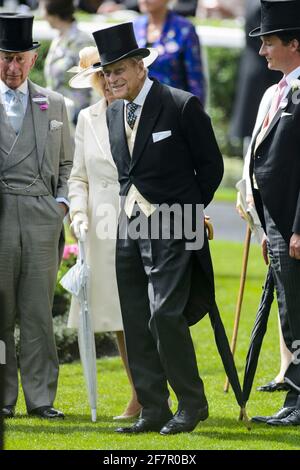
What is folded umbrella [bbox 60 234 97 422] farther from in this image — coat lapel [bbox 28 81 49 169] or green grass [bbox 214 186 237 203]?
green grass [bbox 214 186 237 203]

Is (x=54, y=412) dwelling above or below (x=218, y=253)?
above

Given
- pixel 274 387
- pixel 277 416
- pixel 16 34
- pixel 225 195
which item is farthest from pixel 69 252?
pixel 225 195

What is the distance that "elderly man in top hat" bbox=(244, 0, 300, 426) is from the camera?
8.79 metres

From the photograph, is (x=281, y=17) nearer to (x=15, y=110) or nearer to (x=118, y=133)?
(x=118, y=133)

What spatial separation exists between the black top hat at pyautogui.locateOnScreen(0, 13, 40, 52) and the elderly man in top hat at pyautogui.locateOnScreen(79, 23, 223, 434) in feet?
2.32

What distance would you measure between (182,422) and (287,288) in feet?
3.02

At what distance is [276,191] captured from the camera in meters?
8.86

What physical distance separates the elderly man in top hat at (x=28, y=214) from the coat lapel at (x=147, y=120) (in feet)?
2.93

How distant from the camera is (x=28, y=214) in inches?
372

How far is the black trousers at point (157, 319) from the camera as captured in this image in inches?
343

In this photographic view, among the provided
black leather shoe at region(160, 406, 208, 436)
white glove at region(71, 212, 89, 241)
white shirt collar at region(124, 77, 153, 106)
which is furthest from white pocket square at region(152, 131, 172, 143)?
black leather shoe at region(160, 406, 208, 436)

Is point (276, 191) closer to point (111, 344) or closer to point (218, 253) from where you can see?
point (111, 344)
